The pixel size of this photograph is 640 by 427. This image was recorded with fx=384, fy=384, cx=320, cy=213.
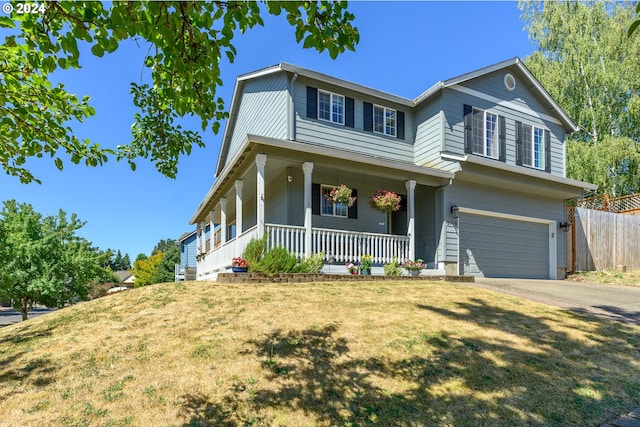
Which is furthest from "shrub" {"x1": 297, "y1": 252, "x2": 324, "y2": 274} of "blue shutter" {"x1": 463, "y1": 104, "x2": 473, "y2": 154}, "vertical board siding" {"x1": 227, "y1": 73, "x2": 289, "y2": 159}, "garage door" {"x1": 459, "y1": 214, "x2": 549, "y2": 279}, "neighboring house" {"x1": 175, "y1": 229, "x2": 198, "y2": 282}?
"neighboring house" {"x1": 175, "y1": 229, "x2": 198, "y2": 282}

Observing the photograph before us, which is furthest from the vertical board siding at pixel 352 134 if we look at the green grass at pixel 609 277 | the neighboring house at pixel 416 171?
the green grass at pixel 609 277

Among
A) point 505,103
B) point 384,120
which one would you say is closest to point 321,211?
point 384,120

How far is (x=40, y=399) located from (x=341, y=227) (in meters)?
9.04

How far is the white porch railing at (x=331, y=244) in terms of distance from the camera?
32.4 feet

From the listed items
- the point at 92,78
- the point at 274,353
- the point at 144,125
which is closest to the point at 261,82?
the point at 92,78

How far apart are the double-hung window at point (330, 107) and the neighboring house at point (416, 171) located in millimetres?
35

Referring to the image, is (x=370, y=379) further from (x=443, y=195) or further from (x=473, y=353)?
(x=443, y=195)

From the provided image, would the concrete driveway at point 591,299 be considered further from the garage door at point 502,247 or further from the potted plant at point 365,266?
the potted plant at point 365,266

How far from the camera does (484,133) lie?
1363cm

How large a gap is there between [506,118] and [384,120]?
4.61 meters

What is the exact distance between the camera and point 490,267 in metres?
13.3

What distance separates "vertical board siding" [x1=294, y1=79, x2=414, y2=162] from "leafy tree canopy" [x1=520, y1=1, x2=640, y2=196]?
14.1 metres

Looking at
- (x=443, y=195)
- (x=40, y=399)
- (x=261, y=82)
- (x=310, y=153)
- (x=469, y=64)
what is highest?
(x=469, y=64)

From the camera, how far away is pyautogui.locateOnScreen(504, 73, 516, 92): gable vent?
1432 cm
